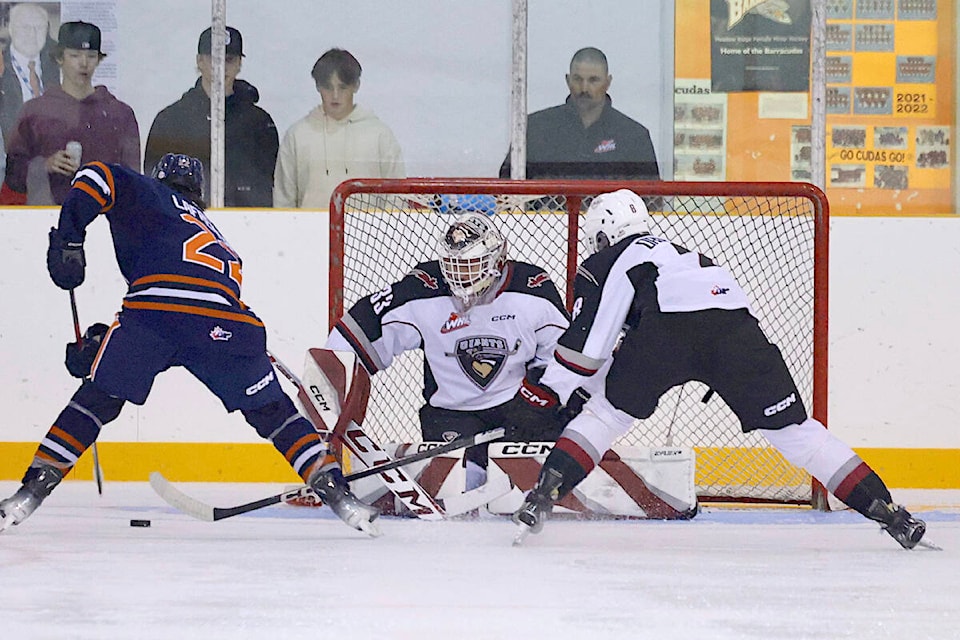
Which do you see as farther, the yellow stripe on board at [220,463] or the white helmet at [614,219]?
the yellow stripe on board at [220,463]

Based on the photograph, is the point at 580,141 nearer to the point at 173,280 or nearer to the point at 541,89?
the point at 541,89

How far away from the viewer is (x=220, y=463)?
4.44 metres

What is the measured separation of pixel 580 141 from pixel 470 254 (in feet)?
4.41

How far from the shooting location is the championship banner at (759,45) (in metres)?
4.60

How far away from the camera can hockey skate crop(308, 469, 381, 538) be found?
3.02 m

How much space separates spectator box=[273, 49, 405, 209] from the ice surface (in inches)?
61.6

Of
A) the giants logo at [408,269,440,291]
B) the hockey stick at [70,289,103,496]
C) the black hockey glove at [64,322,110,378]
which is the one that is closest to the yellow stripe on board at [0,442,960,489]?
the hockey stick at [70,289,103,496]

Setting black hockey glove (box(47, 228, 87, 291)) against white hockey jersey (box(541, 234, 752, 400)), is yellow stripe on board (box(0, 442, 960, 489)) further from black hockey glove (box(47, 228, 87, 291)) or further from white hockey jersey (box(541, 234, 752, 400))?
white hockey jersey (box(541, 234, 752, 400))

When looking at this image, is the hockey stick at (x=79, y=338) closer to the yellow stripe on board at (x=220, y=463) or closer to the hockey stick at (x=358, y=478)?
the hockey stick at (x=358, y=478)

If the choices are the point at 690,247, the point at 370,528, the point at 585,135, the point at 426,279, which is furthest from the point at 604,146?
the point at 370,528

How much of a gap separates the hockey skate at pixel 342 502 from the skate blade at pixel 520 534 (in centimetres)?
35

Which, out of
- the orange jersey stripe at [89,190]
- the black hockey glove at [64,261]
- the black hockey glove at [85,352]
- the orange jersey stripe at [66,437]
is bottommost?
the orange jersey stripe at [66,437]

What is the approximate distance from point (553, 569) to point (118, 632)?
0.94 metres

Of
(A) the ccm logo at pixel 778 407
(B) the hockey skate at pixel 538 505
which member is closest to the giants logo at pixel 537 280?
(B) the hockey skate at pixel 538 505
